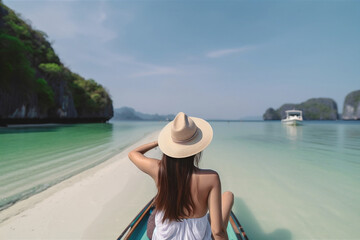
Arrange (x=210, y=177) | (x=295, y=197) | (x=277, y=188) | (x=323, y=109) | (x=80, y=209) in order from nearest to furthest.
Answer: (x=210, y=177) < (x=80, y=209) < (x=295, y=197) < (x=277, y=188) < (x=323, y=109)

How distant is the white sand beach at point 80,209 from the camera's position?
286 cm

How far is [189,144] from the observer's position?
141 centimetres

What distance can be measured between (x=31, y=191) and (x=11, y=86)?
3320 cm

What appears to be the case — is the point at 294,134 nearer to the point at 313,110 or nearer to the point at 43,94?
the point at 43,94

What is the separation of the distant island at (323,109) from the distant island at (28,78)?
147 meters

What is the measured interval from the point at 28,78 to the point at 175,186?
38.0m

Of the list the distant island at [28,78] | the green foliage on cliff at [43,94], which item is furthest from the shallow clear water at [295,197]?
the green foliage on cliff at [43,94]

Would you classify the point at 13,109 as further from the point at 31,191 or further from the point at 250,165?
the point at 250,165

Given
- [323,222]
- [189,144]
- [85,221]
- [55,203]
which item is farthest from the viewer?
[55,203]

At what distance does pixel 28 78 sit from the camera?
96.0 ft

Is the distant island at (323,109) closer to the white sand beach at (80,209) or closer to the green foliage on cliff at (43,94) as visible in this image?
the green foliage on cliff at (43,94)

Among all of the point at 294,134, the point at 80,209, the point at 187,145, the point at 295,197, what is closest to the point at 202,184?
the point at 187,145

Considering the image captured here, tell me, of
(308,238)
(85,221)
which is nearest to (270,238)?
(308,238)

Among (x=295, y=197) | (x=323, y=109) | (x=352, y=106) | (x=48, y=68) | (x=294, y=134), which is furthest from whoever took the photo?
(x=323, y=109)
